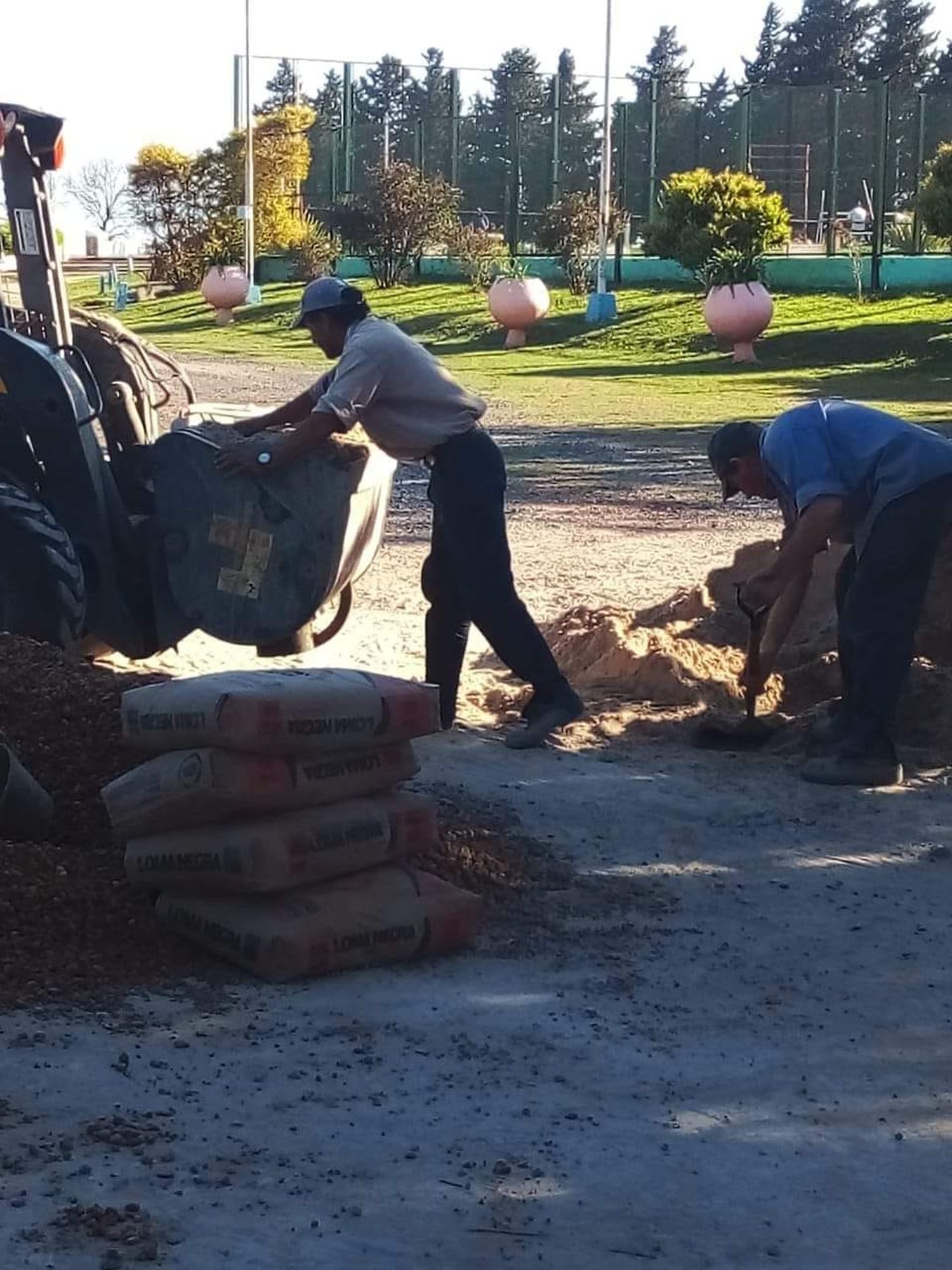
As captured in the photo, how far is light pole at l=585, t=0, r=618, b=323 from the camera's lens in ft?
117

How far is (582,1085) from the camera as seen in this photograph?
4285 mm

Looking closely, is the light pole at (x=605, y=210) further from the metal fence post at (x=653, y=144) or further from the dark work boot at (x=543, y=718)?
the dark work boot at (x=543, y=718)

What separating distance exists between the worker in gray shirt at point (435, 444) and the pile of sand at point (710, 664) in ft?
1.47

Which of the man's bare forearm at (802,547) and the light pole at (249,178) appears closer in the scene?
the man's bare forearm at (802,547)

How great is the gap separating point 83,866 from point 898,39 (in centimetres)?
7688

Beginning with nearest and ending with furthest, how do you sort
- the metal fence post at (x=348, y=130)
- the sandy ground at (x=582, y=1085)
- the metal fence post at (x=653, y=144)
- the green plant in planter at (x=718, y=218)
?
the sandy ground at (x=582, y=1085), the green plant in planter at (x=718, y=218), the metal fence post at (x=653, y=144), the metal fence post at (x=348, y=130)

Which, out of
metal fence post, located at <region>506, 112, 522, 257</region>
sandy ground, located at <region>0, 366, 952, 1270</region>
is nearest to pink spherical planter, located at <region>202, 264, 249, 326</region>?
metal fence post, located at <region>506, 112, 522, 257</region>

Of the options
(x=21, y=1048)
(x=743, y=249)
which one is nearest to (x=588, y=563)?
(x=21, y=1048)

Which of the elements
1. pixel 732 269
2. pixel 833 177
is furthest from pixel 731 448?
pixel 833 177

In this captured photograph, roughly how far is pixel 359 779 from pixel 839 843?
2.00 meters

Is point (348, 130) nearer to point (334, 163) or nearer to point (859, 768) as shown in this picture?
point (334, 163)

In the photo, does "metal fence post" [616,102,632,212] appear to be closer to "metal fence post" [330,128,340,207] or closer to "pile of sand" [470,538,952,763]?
"metal fence post" [330,128,340,207]

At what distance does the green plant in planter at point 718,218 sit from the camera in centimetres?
3238

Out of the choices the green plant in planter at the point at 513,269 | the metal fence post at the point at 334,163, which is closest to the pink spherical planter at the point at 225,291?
the green plant in planter at the point at 513,269
